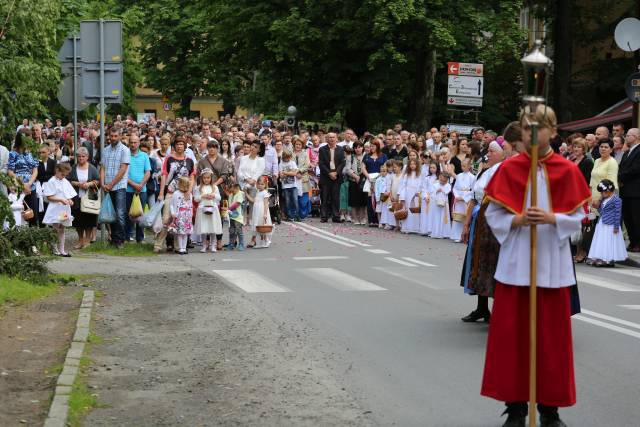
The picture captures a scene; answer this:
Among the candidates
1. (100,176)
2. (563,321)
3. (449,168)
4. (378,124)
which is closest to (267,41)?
(378,124)

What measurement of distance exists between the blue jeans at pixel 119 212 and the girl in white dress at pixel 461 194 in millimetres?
6243

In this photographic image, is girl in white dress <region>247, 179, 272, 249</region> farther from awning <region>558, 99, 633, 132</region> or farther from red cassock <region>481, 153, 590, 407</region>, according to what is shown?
awning <region>558, 99, 633, 132</region>

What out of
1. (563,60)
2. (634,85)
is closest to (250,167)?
(634,85)

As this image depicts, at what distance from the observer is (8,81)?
40.7 feet

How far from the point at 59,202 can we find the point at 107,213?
3.12ft

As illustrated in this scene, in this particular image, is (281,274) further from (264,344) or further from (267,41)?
(267,41)

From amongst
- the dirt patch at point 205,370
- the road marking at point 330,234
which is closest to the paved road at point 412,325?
the dirt patch at point 205,370

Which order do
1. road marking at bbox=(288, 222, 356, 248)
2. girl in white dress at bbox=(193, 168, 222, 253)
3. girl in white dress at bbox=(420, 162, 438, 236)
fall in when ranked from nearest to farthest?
girl in white dress at bbox=(193, 168, 222, 253) → road marking at bbox=(288, 222, 356, 248) → girl in white dress at bbox=(420, 162, 438, 236)

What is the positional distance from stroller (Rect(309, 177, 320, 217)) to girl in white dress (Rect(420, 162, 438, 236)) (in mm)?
4626

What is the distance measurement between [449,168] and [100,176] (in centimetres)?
702

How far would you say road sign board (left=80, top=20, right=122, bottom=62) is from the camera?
68.9 feet

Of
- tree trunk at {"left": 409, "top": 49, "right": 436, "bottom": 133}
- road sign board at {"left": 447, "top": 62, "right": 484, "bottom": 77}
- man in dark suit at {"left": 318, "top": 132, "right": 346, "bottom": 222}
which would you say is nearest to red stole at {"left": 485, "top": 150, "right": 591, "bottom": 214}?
man in dark suit at {"left": 318, "top": 132, "right": 346, "bottom": 222}

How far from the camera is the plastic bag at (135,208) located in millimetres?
21375

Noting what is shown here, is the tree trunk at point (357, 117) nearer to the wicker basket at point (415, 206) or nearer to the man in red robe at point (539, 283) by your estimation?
the wicker basket at point (415, 206)
